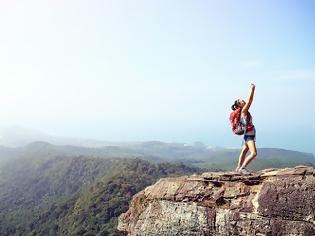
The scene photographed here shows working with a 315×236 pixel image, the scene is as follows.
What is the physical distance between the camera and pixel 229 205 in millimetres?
14711

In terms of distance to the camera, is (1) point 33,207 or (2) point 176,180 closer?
(2) point 176,180

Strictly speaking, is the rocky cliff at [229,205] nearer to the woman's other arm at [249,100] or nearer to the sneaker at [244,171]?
the sneaker at [244,171]

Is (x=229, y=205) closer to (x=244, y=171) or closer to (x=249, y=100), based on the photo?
(x=244, y=171)

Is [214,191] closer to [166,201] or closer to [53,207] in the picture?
[166,201]

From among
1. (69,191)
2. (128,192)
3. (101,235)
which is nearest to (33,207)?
(69,191)

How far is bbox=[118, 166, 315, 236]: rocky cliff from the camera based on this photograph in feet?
43.8

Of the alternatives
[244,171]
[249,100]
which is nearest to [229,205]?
[244,171]

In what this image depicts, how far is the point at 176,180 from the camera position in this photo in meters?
17.1

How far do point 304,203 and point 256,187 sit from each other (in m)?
2.02

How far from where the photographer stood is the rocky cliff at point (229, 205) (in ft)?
43.8

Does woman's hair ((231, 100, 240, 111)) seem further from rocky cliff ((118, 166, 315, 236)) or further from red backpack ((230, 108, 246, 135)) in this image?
rocky cliff ((118, 166, 315, 236))

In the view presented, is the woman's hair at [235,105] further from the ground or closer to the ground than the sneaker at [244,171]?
further from the ground

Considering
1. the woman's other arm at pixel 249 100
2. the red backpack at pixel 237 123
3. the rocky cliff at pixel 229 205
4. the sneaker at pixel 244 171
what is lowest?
the rocky cliff at pixel 229 205

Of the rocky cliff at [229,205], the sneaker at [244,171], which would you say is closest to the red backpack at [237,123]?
the sneaker at [244,171]
